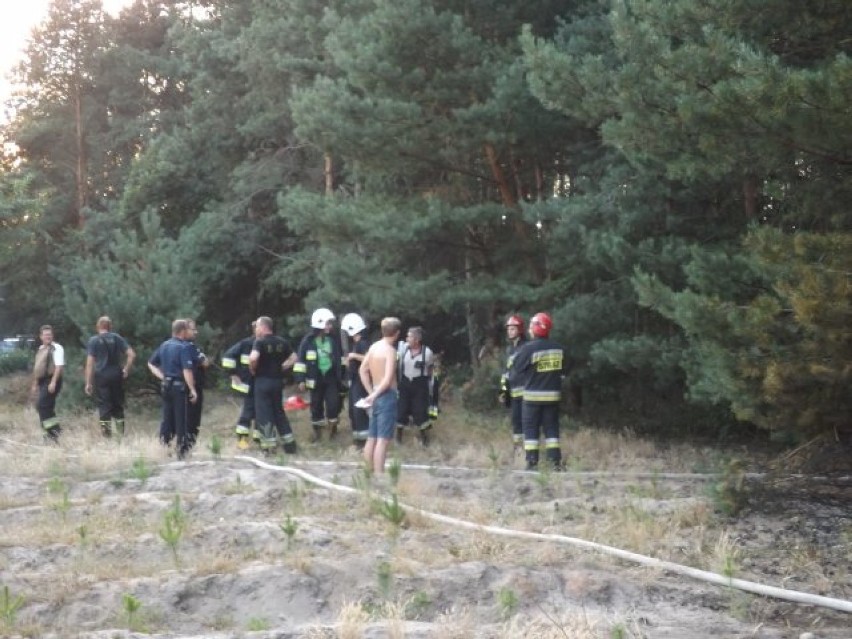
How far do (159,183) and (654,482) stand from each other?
19369mm

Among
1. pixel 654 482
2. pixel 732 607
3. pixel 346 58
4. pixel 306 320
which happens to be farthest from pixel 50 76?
pixel 732 607

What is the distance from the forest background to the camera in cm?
811

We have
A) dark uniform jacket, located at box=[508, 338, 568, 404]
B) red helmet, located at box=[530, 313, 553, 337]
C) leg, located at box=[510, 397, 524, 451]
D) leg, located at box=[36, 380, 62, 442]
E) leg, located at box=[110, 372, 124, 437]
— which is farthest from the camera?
leg, located at box=[36, 380, 62, 442]

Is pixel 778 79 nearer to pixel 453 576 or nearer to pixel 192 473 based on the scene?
pixel 453 576

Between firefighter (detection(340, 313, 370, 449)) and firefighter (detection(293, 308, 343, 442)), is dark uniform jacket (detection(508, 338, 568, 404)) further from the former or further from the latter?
firefighter (detection(293, 308, 343, 442))

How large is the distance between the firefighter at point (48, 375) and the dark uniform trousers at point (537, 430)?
645cm

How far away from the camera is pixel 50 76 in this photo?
34656mm

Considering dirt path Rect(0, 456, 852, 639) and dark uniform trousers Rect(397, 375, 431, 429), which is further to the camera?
dark uniform trousers Rect(397, 375, 431, 429)

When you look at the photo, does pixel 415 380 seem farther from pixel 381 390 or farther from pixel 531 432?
pixel 381 390

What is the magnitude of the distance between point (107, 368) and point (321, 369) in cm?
281

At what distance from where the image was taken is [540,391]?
11.1 m

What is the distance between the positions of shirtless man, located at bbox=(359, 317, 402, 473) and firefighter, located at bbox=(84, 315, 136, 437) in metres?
4.43

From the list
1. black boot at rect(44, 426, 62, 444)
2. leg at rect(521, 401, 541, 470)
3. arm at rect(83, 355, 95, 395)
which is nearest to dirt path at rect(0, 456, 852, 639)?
leg at rect(521, 401, 541, 470)

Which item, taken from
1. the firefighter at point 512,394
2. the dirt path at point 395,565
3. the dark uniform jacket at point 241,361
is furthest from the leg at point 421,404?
the dirt path at point 395,565
